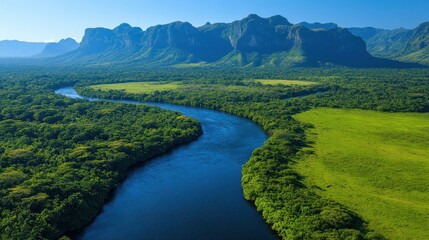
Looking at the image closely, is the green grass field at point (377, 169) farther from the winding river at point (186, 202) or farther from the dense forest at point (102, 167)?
the winding river at point (186, 202)

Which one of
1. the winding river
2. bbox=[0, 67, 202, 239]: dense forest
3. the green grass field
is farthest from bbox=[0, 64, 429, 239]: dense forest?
the green grass field

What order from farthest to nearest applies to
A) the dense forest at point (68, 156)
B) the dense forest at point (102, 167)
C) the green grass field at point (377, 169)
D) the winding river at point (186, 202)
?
the green grass field at point (377, 169)
the winding river at point (186, 202)
the dense forest at point (68, 156)
the dense forest at point (102, 167)

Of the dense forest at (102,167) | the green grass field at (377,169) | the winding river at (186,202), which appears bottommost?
the winding river at (186,202)

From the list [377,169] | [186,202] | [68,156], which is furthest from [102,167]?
[377,169]

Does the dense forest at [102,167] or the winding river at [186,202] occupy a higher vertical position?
the dense forest at [102,167]

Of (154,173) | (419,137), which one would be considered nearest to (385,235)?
(154,173)

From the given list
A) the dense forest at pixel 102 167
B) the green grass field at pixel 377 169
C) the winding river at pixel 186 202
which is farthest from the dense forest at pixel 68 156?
the green grass field at pixel 377 169
